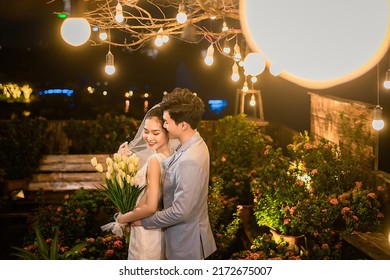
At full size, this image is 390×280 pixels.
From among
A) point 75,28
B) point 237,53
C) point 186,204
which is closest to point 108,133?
point 237,53

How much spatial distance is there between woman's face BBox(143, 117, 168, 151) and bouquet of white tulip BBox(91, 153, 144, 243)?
0.13m

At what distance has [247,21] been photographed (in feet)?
13.3

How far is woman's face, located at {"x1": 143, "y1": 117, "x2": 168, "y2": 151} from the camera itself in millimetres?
3250

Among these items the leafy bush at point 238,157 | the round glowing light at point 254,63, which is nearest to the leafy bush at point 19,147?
the leafy bush at point 238,157

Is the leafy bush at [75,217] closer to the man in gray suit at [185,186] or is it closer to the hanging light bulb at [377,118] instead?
the man in gray suit at [185,186]

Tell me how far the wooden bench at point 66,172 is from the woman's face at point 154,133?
15.0 ft

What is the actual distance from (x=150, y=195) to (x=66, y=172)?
5.08 m

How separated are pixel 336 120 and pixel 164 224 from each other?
10.7 feet

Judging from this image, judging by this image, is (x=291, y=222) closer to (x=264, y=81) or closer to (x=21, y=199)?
(x=21, y=199)

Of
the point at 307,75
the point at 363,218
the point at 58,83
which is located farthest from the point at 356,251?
the point at 58,83

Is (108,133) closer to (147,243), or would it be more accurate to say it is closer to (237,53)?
(237,53)

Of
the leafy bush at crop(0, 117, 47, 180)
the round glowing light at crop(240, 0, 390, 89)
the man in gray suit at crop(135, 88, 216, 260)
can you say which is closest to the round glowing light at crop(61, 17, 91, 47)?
the man in gray suit at crop(135, 88, 216, 260)

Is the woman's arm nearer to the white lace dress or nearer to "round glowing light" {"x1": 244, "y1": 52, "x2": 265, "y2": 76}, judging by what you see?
the white lace dress

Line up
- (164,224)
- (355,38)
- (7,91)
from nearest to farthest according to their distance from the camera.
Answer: (164,224)
(355,38)
(7,91)
